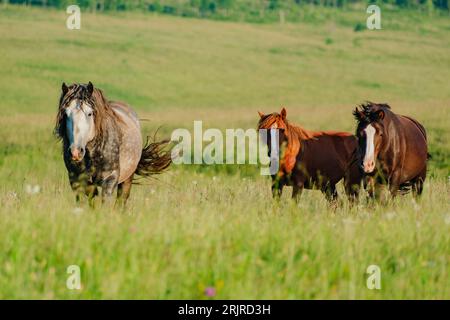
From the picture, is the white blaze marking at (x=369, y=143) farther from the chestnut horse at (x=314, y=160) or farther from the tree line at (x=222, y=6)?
the tree line at (x=222, y=6)

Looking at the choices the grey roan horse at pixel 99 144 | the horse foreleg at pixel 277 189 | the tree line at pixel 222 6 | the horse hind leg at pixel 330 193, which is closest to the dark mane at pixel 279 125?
the horse foreleg at pixel 277 189

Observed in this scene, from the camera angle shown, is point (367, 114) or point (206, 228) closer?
point (206, 228)

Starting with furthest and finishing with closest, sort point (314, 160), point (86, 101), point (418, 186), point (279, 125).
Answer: point (418, 186) < point (314, 160) < point (279, 125) < point (86, 101)

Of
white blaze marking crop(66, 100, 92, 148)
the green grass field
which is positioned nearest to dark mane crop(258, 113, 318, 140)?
the green grass field

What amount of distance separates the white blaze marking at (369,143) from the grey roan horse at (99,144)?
9.45 ft

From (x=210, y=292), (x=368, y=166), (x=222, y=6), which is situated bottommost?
(x=210, y=292)

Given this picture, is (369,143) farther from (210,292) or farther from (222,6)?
(222,6)

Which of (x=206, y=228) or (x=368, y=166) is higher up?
(x=368, y=166)

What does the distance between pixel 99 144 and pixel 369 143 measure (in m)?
3.01

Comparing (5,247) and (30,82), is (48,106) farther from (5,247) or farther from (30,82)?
(5,247)

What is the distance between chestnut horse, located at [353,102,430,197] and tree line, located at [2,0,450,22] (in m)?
86.3

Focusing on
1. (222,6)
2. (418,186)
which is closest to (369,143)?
(418,186)

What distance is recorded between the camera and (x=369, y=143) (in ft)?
30.0

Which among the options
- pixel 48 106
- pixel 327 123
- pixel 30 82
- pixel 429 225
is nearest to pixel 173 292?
pixel 429 225
